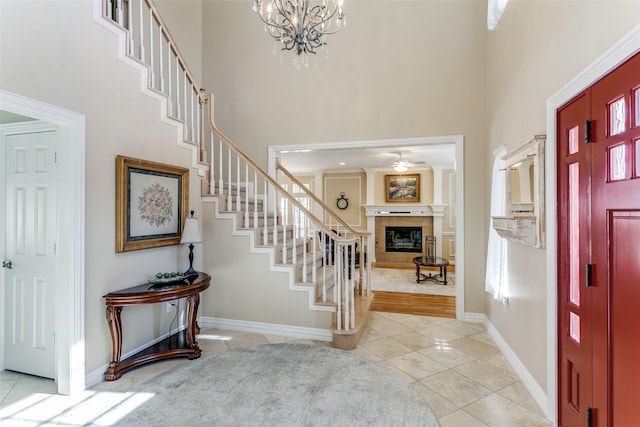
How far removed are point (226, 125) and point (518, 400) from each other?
4.78 metres

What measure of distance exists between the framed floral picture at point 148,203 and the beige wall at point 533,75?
128 inches

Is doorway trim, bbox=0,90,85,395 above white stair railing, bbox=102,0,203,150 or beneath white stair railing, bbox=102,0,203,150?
beneath

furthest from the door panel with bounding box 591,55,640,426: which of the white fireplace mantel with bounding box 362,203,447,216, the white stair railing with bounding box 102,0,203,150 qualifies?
the white fireplace mantel with bounding box 362,203,447,216

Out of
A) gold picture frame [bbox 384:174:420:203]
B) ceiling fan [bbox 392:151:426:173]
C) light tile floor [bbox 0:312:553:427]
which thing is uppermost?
ceiling fan [bbox 392:151:426:173]

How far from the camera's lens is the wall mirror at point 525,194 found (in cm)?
207

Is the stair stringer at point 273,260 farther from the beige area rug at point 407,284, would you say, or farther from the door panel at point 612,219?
the beige area rug at point 407,284

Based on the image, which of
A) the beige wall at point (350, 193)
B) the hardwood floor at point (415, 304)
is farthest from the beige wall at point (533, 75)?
the beige wall at point (350, 193)

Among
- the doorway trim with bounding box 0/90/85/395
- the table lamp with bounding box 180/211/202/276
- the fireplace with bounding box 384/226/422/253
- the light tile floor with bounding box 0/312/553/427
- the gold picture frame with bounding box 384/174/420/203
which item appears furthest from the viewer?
the fireplace with bounding box 384/226/422/253

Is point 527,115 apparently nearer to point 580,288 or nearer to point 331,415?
point 580,288

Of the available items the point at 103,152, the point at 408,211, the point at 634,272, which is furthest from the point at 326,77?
the point at 408,211

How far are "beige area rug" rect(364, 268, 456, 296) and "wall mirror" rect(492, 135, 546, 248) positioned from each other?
9.51 ft

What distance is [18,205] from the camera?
2.48m

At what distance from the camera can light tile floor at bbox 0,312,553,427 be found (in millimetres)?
2062

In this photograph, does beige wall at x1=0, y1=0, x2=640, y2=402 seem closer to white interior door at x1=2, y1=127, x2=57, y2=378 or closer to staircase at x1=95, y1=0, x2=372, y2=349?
staircase at x1=95, y1=0, x2=372, y2=349
